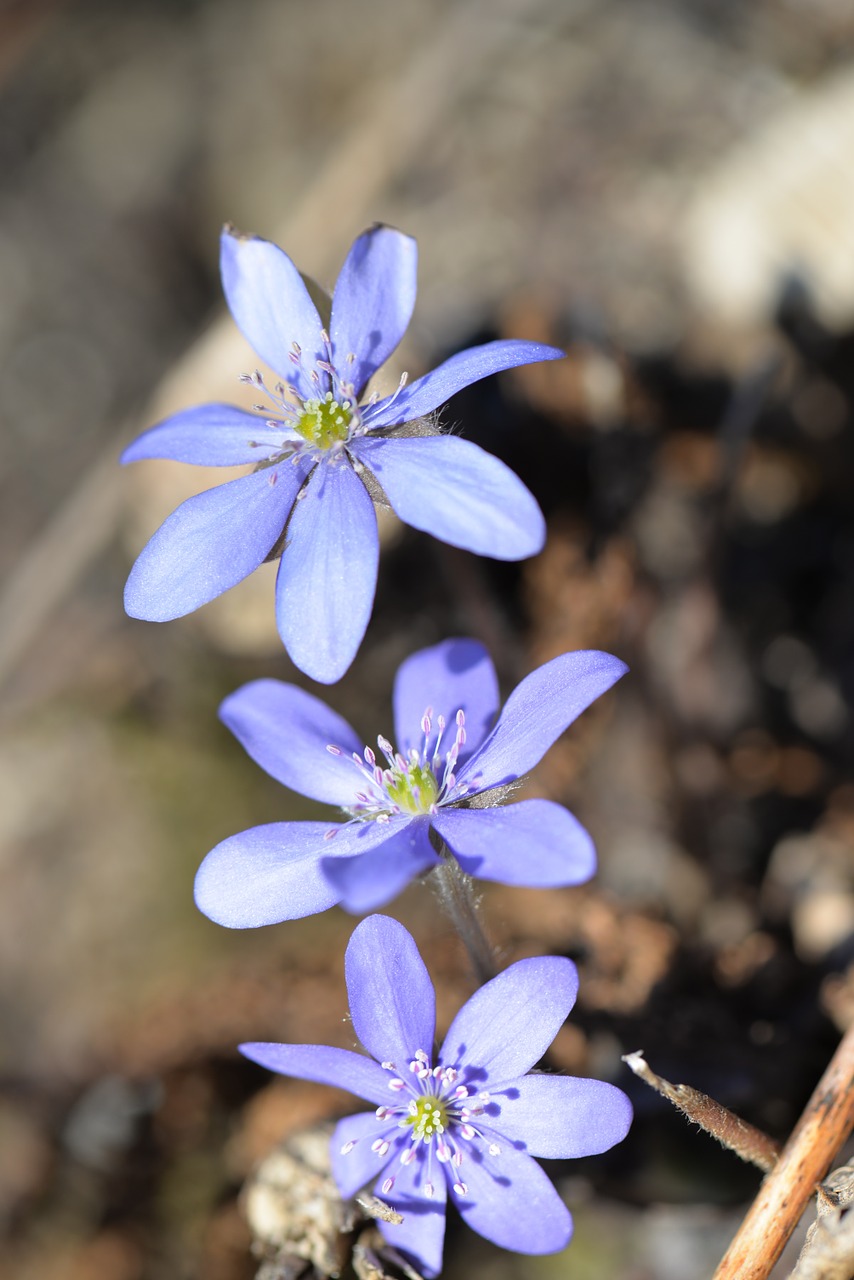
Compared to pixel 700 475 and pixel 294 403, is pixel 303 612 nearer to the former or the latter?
pixel 294 403

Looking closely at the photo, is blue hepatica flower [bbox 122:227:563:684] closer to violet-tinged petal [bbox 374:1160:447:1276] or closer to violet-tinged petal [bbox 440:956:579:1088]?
violet-tinged petal [bbox 440:956:579:1088]

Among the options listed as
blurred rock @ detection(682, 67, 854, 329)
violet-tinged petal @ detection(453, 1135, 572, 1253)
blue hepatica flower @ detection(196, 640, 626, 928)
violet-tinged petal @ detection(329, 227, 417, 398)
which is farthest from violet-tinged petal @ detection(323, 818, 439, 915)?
blurred rock @ detection(682, 67, 854, 329)

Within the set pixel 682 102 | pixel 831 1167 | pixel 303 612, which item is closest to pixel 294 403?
pixel 303 612

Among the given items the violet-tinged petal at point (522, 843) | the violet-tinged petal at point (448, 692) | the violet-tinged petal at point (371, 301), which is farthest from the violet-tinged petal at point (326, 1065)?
the violet-tinged petal at point (371, 301)

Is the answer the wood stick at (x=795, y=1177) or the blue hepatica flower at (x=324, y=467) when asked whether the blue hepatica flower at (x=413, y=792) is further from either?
the wood stick at (x=795, y=1177)

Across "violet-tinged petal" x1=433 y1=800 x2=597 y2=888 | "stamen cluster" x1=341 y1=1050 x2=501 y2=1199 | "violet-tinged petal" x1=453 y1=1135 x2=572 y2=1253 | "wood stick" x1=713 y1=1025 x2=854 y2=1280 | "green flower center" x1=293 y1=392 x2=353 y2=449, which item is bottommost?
"wood stick" x1=713 y1=1025 x2=854 y2=1280

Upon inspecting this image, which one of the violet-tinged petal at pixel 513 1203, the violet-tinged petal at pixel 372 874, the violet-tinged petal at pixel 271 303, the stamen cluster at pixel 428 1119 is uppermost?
the violet-tinged petal at pixel 271 303

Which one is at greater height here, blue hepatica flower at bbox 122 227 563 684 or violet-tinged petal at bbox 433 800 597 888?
blue hepatica flower at bbox 122 227 563 684
